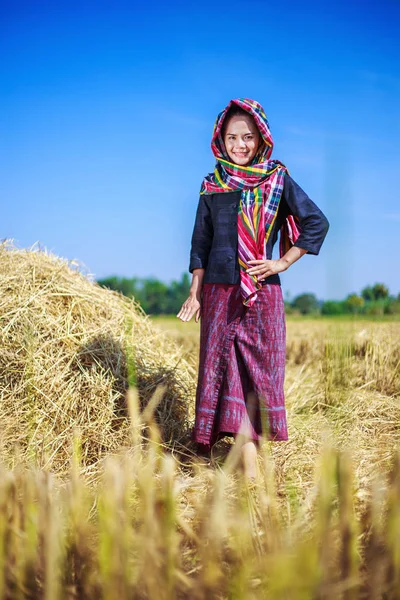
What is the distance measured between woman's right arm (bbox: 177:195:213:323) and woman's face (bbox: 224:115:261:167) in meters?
0.27

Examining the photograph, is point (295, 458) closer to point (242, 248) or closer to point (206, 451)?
point (206, 451)

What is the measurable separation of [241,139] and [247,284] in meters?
0.78

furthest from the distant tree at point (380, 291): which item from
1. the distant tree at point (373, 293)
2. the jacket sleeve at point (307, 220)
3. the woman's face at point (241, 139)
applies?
the woman's face at point (241, 139)

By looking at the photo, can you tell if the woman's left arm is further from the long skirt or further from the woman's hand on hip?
the long skirt

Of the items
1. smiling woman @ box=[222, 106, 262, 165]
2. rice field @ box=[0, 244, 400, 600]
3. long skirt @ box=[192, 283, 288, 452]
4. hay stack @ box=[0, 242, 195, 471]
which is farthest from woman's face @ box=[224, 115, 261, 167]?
hay stack @ box=[0, 242, 195, 471]

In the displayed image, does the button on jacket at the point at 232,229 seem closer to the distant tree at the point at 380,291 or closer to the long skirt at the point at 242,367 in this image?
the long skirt at the point at 242,367

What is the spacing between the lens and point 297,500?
7.90ft

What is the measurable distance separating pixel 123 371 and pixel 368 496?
1.72m

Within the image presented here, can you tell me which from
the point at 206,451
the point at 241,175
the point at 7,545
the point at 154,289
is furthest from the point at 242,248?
the point at 154,289

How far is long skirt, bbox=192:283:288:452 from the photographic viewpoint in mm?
2908

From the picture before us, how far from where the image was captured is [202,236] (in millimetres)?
3092

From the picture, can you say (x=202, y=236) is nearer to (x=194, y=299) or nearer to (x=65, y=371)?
(x=194, y=299)

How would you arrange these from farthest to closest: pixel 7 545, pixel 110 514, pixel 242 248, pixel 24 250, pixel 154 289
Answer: pixel 154 289, pixel 24 250, pixel 242 248, pixel 7 545, pixel 110 514

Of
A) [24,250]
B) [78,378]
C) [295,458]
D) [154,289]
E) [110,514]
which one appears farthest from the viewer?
[154,289]
